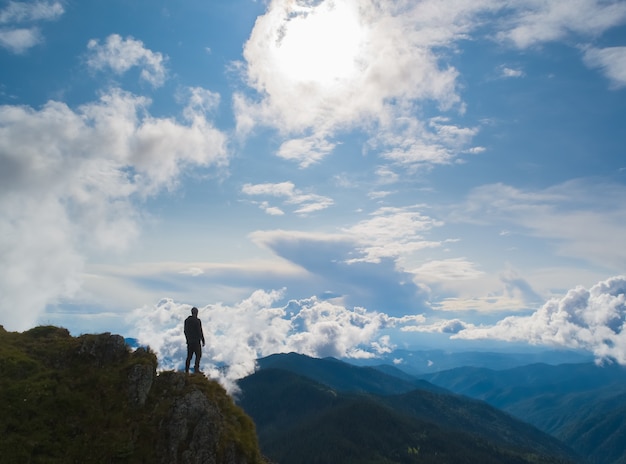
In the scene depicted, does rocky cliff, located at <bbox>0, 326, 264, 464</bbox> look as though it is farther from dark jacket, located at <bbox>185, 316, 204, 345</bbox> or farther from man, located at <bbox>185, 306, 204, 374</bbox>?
dark jacket, located at <bbox>185, 316, 204, 345</bbox>

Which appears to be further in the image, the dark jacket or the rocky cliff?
the dark jacket

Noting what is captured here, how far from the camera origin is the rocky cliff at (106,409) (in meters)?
27.0

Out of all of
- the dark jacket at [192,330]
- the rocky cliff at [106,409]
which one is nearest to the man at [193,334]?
the dark jacket at [192,330]

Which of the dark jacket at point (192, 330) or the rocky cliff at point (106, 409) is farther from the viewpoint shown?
the dark jacket at point (192, 330)

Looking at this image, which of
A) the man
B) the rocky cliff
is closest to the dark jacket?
the man

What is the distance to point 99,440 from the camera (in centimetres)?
2759

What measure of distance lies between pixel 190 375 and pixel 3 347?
1440cm

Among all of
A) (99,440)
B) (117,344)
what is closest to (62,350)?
(117,344)

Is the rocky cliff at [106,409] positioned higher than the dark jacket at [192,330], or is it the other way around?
the dark jacket at [192,330]

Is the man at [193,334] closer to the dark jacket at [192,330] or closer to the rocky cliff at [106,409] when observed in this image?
the dark jacket at [192,330]

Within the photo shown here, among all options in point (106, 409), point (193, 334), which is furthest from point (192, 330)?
point (106, 409)

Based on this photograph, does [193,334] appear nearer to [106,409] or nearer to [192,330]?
[192,330]

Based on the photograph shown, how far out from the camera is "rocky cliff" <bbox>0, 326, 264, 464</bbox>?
2700cm

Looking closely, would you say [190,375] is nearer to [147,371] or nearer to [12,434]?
[147,371]
